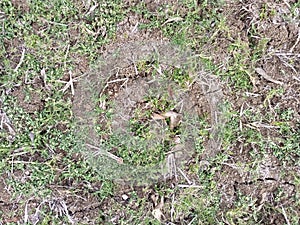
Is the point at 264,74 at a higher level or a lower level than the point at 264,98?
higher

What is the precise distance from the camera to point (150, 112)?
3266 mm

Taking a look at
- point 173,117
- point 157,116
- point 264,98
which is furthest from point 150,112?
point 264,98

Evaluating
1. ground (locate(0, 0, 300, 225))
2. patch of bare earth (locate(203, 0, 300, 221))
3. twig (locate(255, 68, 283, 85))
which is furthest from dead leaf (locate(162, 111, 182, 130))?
twig (locate(255, 68, 283, 85))

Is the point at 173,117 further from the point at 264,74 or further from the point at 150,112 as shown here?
the point at 264,74

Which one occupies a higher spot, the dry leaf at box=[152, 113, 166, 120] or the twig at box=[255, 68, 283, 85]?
the twig at box=[255, 68, 283, 85]

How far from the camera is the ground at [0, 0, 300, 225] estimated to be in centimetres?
317

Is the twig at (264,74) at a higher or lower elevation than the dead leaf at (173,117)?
higher

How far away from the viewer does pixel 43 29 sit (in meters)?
3.15

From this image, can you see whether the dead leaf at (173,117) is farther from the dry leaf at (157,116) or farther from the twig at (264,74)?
the twig at (264,74)

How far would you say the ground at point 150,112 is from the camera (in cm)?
317

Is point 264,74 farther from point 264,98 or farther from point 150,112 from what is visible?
point 150,112

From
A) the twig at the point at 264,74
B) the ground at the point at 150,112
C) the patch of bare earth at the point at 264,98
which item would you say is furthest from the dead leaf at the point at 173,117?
the twig at the point at 264,74

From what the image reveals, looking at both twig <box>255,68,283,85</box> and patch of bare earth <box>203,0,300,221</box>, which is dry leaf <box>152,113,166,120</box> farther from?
twig <box>255,68,283,85</box>

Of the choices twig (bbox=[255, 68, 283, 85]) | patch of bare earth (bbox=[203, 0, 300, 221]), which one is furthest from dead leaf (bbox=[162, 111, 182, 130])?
twig (bbox=[255, 68, 283, 85])
